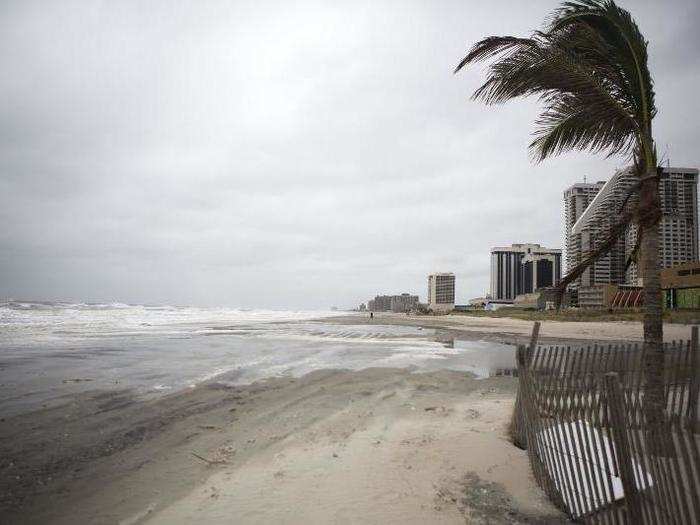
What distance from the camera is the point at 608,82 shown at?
17.4 feet

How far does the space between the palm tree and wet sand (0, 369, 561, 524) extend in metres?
2.71

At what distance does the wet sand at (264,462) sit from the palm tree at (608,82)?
2.71 meters

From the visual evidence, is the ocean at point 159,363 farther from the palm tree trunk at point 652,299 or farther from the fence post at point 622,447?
the fence post at point 622,447

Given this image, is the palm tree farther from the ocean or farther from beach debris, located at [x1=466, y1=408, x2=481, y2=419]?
the ocean

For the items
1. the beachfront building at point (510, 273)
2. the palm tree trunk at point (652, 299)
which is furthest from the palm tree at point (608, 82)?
the beachfront building at point (510, 273)

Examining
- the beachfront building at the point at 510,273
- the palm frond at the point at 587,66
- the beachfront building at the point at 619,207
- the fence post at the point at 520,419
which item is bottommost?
the fence post at the point at 520,419

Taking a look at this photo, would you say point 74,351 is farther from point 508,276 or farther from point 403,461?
point 508,276

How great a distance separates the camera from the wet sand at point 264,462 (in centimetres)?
427

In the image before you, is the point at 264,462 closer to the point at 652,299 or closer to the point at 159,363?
the point at 652,299

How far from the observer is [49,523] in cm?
410

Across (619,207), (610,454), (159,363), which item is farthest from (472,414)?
(159,363)

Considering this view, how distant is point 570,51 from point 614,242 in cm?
280

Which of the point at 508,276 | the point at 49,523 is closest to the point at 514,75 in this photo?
the point at 49,523

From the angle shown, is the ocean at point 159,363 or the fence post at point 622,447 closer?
the fence post at point 622,447
